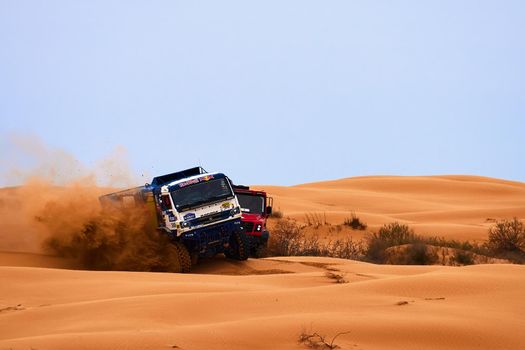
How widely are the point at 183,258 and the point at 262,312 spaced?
770 centimetres

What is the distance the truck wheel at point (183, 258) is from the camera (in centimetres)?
1762

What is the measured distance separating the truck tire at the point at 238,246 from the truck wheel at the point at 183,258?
118 cm

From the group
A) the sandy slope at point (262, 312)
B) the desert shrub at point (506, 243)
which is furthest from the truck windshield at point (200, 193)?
the desert shrub at point (506, 243)

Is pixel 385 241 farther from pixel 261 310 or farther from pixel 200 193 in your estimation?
pixel 261 310

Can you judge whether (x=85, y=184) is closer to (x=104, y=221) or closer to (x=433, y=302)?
(x=104, y=221)

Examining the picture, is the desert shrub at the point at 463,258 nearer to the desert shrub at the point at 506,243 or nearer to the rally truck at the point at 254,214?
the desert shrub at the point at 506,243

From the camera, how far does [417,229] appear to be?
33.3m

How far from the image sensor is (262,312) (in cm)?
1009

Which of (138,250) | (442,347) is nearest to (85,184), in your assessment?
(138,250)

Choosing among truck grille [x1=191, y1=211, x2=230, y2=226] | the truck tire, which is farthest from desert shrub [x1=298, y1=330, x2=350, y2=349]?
the truck tire

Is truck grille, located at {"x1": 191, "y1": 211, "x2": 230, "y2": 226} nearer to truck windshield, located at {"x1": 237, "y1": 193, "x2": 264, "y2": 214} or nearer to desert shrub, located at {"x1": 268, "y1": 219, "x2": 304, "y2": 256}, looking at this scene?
truck windshield, located at {"x1": 237, "y1": 193, "x2": 264, "y2": 214}

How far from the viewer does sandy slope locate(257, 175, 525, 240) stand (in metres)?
37.1

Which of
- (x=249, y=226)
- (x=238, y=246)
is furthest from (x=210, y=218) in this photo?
(x=249, y=226)

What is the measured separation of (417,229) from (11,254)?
1701 cm
